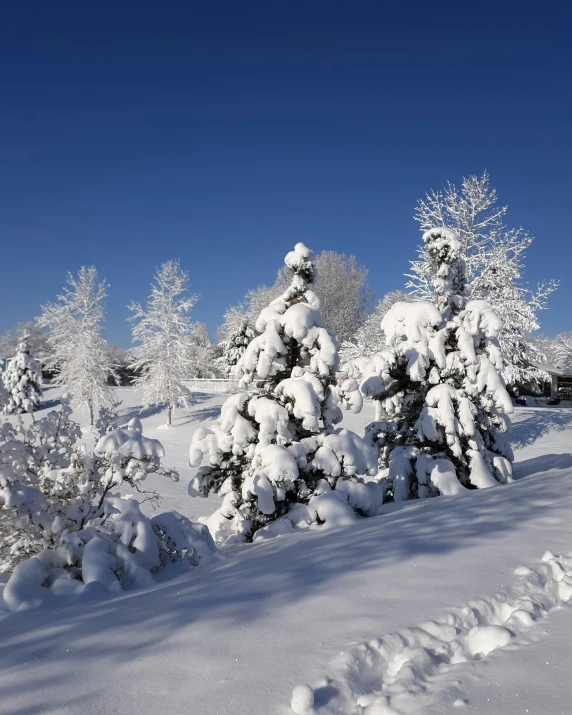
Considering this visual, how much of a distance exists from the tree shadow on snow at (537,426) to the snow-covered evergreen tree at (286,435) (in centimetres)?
1479

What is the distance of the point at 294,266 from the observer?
9.07 meters

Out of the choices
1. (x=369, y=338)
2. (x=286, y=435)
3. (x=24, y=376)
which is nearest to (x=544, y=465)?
(x=286, y=435)

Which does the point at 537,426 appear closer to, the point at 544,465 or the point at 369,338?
the point at 544,465

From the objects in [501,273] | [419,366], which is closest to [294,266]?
[419,366]

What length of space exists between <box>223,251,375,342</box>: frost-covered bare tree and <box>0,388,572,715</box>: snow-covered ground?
40.2 meters

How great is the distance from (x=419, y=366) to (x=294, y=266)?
3.54 m

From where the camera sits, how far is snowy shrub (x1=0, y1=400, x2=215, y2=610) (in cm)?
474

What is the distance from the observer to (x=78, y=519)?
19.1 ft

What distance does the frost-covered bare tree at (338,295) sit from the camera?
4500cm

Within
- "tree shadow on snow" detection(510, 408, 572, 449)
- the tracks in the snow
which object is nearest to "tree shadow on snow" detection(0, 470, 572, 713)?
the tracks in the snow

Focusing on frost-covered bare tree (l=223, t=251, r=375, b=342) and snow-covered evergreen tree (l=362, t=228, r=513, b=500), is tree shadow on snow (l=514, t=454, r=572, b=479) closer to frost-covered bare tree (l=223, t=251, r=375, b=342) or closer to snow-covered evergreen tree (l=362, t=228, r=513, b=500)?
snow-covered evergreen tree (l=362, t=228, r=513, b=500)

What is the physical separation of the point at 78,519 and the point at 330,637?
4.13 metres

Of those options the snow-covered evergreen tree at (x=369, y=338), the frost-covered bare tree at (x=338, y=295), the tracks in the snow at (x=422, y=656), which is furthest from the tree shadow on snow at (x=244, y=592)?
the frost-covered bare tree at (x=338, y=295)

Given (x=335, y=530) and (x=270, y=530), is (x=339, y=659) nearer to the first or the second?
(x=335, y=530)
